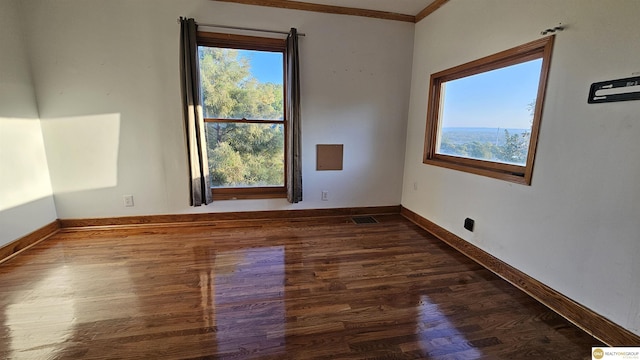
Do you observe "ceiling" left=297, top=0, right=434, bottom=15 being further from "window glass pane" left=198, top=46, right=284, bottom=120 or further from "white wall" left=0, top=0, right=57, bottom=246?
"white wall" left=0, top=0, right=57, bottom=246

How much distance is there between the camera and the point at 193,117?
302 cm

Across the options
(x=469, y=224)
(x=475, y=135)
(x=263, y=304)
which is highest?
(x=475, y=135)

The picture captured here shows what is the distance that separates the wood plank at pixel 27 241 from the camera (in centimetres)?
246

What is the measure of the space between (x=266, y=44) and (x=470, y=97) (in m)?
2.35

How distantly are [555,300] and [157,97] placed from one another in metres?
4.06

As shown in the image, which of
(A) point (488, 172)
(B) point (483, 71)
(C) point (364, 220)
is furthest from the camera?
(C) point (364, 220)

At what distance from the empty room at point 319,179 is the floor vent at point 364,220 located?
86 mm

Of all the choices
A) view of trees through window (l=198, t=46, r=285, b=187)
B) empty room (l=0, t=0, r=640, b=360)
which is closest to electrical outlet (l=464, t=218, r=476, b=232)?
empty room (l=0, t=0, r=640, b=360)

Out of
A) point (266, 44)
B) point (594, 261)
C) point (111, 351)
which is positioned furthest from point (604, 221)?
point (266, 44)

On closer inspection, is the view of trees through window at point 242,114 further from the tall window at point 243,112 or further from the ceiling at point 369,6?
the ceiling at point 369,6

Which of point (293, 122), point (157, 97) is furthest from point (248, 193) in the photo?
point (157, 97)

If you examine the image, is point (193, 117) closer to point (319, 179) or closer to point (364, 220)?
point (319, 179)

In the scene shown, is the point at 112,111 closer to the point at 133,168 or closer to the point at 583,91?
the point at 133,168

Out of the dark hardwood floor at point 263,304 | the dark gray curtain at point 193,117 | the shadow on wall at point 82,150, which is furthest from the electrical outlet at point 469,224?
the shadow on wall at point 82,150
